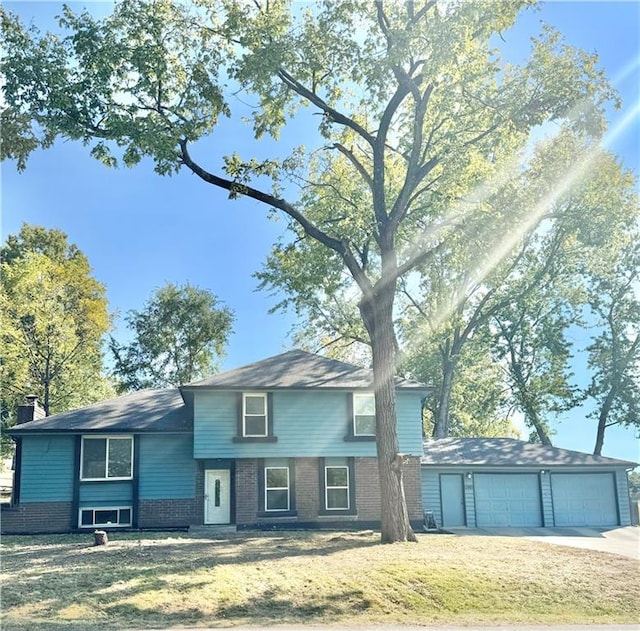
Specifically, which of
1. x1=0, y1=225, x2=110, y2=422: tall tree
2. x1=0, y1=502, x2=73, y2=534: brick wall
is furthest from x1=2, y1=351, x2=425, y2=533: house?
x1=0, y1=225, x2=110, y2=422: tall tree

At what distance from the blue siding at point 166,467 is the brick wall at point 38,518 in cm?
244

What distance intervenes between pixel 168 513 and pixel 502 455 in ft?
43.4

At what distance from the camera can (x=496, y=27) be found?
1917 centimetres

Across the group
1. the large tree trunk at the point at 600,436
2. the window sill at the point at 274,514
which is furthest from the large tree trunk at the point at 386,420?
the large tree trunk at the point at 600,436

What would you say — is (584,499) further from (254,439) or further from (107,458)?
(107,458)

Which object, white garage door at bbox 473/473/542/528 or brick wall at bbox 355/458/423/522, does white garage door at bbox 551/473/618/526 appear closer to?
white garage door at bbox 473/473/542/528

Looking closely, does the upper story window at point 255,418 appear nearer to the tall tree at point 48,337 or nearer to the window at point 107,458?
the window at point 107,458

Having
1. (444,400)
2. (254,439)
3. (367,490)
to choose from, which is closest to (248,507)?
(254,439)

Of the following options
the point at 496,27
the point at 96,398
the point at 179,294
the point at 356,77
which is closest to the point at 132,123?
the point at 356,77

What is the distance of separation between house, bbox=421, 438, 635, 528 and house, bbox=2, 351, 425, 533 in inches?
100

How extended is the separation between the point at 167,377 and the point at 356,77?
27130 mm

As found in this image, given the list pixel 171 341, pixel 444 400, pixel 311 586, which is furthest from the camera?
pixel 171 341

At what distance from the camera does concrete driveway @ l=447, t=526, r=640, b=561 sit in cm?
1998

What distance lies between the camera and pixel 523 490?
1056 inches
